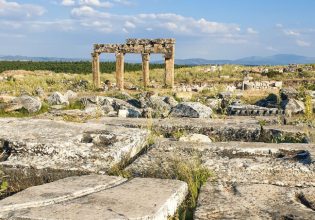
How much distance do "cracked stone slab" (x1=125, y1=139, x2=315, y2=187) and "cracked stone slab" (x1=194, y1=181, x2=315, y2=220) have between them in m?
0.18

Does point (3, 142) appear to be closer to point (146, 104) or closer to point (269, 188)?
point (269, 188)

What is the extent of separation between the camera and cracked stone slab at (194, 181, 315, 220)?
8.85 ft

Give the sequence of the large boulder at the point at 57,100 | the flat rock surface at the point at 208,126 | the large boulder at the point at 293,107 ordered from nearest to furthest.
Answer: the flat rock surface at the point at 208,126
the large boulder at the point at 293,107
the large boulder at the point at 57,100

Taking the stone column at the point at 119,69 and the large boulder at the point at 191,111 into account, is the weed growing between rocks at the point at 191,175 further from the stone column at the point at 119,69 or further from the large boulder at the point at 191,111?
the stone column at the point at 119,69

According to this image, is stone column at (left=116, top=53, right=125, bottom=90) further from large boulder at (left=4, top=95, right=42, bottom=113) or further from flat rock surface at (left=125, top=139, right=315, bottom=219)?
flat rock surface at (left=125, top=139, right=315, bottom=219)

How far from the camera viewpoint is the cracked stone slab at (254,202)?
270 centimetres

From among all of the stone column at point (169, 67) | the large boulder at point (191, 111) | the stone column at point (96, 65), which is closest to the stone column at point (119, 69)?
the stone column at point (96, 65)

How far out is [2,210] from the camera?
2643mm

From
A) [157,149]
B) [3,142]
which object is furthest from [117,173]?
[3,142]

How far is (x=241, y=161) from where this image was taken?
3785 millimetres

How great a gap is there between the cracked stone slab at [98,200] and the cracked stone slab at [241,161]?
1.33ft

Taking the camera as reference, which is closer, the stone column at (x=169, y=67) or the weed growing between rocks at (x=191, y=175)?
the weed growing between rocks at (x=191, y=175)

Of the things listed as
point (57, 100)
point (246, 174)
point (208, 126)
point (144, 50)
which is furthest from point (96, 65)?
point (246, 174)

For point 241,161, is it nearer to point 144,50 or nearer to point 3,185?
point 3,185
